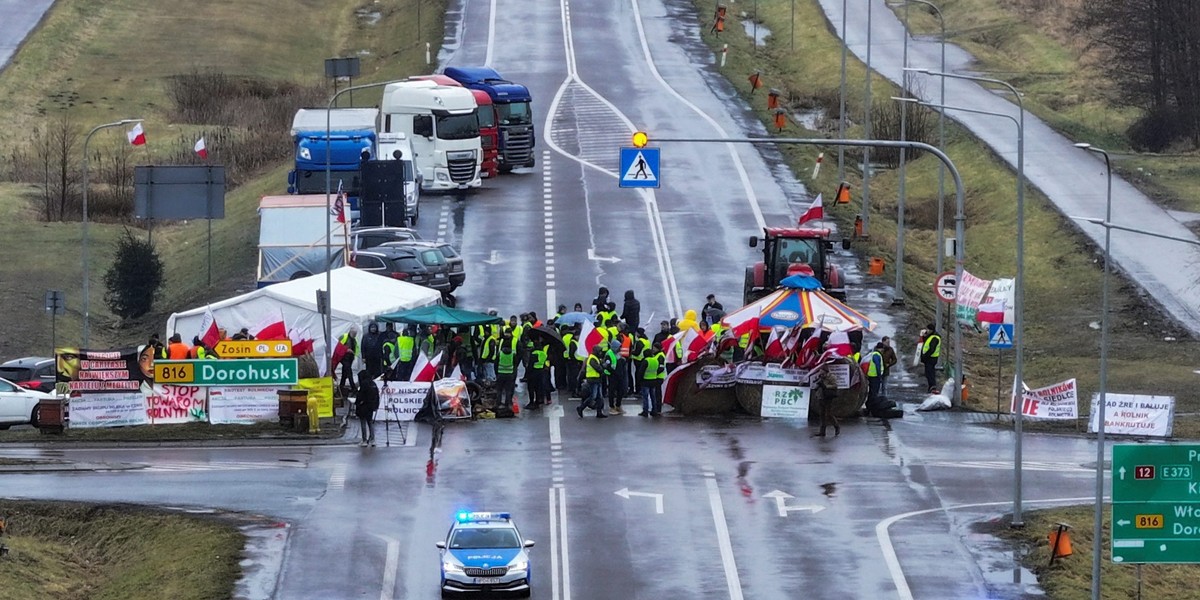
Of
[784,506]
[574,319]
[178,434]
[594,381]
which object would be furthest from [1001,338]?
[178,434]

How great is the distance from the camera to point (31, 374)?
152ft

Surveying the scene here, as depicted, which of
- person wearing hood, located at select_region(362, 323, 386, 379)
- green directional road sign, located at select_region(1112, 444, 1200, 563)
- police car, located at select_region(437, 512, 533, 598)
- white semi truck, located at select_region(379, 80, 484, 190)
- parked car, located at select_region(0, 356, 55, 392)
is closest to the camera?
green directional road sign, located at select_region(1112, 444, 1200, 563)

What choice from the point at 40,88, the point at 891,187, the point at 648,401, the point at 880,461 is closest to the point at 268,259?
the point at 648,401

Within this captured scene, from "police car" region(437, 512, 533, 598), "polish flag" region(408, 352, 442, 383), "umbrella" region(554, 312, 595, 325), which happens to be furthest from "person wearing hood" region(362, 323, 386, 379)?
"police car" region(437, 512, 533, 598)

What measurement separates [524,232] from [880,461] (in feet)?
82.8

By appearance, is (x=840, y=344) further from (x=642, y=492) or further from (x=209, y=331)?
(x=209, y=331)

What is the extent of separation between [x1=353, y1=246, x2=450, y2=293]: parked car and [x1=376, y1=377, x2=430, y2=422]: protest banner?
34.4 ft

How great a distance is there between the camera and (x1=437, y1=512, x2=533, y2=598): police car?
28172 mm

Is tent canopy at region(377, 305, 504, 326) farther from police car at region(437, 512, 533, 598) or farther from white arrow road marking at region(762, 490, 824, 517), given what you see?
police car at region(437, 512, 533, 598)

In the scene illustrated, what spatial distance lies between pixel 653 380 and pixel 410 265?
40.6ft

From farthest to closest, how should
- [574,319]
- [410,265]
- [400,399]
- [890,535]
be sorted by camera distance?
[410,265] → [574,319] → [400,399] → [890,535]

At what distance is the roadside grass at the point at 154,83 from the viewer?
62.5 meters

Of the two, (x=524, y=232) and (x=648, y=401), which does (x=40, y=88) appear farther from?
(x=648, y=401)

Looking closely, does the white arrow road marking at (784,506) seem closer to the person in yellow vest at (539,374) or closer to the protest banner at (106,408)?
the person in yellow vest at (539,374)
